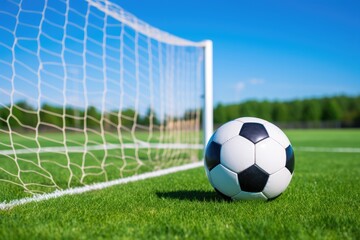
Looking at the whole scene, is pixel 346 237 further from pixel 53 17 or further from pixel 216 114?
pixel 216 114

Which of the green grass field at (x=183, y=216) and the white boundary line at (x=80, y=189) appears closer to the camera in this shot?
the green grass field at (x=183, y=216)

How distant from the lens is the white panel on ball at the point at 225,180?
146 inches

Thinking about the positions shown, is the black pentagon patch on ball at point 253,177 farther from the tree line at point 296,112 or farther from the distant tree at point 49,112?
the tree line at point 296,112

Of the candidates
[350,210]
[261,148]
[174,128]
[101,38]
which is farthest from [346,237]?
[174,128]

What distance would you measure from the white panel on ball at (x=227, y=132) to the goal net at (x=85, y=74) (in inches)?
82.8

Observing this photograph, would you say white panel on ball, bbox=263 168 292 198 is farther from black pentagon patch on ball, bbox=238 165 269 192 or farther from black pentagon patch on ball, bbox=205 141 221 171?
black pentagon patch on ball, bbox=205 141 221 171

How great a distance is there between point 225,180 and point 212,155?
29 cm

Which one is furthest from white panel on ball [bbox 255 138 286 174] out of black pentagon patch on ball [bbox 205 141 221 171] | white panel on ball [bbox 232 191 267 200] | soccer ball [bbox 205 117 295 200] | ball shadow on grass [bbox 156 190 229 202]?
ball shadow on grass [bbox 156 190 229 202]

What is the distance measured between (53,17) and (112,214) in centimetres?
323

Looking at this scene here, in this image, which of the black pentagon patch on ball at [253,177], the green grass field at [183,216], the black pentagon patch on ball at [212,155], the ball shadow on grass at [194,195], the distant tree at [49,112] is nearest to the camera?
the green grass field at [183,216]

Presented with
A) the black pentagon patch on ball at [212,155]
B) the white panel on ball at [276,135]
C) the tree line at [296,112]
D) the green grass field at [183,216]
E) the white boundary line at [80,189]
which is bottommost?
the tree line at [296,112]

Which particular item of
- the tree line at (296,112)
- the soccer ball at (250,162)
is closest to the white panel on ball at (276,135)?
the soccer ball at (250,162)

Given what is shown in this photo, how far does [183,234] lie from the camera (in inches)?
106

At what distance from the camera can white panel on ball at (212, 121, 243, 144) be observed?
152 inches
